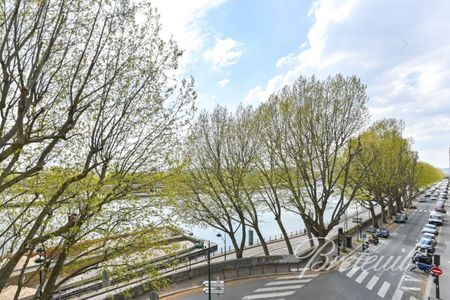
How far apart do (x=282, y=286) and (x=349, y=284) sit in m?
4.79

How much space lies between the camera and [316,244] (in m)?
29.6

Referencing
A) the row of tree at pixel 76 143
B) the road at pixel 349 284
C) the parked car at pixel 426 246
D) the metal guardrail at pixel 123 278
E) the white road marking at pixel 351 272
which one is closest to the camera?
the row of tree at pixel 76 143

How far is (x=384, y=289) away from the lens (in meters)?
21.8

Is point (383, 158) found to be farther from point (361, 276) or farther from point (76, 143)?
point (76, 143)

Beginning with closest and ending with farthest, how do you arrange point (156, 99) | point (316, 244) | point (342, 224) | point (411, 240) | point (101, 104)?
point (101, 104) < point (156, 99) < point (316, 244) < point (411, 240) < point (342, 224)

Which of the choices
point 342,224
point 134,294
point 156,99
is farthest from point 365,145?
point 156,99

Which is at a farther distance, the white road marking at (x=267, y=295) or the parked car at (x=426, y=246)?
the parked car at (x=426, y=246)

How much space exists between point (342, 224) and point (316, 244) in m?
28.4

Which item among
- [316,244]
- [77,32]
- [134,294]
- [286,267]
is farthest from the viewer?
[316,244]

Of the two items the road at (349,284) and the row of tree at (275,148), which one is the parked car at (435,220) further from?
the row of tree at (275,148)

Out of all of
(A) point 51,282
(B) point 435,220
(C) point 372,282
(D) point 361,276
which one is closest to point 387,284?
(C) point 372,282

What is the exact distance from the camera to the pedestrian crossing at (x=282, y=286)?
2016 centimetres

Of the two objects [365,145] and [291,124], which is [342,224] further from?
[291,124]

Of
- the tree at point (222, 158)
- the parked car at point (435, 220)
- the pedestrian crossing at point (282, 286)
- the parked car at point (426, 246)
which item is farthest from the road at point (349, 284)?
the parked car at point (435, 220)
